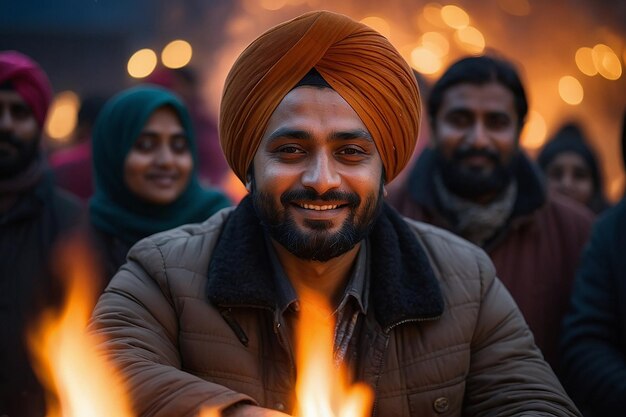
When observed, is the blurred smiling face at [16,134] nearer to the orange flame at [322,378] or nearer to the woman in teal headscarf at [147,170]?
the woman in teal headscarf at [147,170]

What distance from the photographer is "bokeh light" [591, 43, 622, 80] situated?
11406 millimetres

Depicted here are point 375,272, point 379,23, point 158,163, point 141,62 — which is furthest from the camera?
point 141,62

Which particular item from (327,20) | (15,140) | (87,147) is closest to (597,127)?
(87,147)

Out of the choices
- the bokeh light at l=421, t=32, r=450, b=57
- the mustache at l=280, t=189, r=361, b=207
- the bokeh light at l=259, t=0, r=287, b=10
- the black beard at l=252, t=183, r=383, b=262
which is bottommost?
the black beard at l=252, t=183, r=383, b=262

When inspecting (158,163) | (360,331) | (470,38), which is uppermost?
(470,38)

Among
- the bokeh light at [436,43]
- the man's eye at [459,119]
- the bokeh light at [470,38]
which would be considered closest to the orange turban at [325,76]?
the man's eye at [459,119]

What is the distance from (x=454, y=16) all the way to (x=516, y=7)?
929mm

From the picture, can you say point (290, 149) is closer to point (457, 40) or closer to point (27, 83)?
point (27, 83)

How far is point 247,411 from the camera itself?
2.60 metres

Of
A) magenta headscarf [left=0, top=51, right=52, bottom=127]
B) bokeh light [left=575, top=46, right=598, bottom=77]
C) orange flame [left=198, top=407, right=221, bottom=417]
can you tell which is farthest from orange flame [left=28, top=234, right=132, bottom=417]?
bokeh light [left=575, top=46, right=598, bottom=77]

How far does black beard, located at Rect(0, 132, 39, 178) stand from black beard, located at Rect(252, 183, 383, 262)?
2659mm

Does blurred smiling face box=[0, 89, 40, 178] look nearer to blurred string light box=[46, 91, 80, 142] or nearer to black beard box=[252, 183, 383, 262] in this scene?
black beard box=[252, 183, 383, 262]

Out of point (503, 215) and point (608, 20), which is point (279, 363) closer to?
point (503, 215)

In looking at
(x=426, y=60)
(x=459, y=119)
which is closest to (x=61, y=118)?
(x=426, y=60)
